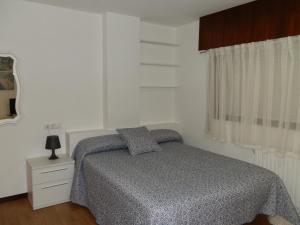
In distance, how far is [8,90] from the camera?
2848mm

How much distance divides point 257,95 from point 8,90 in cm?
278

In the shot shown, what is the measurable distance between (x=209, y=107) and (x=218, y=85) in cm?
32

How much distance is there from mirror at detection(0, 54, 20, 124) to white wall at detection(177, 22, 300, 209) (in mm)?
2305

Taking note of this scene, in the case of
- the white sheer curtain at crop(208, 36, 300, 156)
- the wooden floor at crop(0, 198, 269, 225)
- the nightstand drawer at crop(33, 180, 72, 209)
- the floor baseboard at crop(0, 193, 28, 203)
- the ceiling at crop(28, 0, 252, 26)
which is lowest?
the wooden floor at crop(0, 198, 269, 225)

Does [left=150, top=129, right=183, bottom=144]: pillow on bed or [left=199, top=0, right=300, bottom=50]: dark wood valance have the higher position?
[left=199, top=0, right=300, bottom=50]: dark wood valance

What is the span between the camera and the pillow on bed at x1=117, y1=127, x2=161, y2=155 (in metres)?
3.01

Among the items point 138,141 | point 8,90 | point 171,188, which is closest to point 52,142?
point 8,90

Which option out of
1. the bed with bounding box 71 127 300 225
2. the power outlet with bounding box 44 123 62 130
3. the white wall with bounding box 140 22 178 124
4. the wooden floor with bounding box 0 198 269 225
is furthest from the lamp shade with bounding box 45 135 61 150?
the white wall with bounding box 140 22 178 124

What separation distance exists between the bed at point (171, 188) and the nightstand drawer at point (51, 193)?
0.13 meters


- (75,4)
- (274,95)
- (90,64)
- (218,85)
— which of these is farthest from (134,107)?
(274,95)

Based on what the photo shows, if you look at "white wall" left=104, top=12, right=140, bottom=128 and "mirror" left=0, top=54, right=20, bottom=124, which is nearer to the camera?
"mirror" left=0, top=54, right=20, bottom=124

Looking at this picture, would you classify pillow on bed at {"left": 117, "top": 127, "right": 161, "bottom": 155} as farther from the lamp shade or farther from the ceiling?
the ceiling

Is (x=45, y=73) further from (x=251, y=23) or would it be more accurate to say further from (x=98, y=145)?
(x=251, y=23)

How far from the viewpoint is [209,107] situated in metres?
3.38
